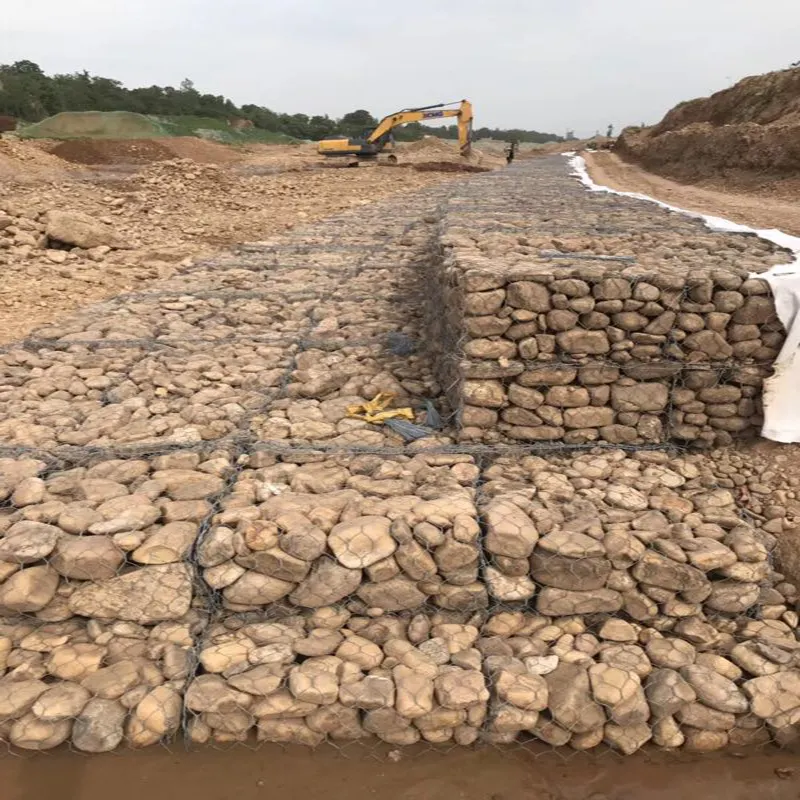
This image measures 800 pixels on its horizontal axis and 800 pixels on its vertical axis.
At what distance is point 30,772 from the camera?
106 inches

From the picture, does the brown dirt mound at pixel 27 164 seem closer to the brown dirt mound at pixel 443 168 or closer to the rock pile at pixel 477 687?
the brown dirt mound at pixel 443 168

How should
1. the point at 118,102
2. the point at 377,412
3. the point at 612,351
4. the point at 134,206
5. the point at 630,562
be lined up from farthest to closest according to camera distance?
1. the point at 118,102
2. the point at 134,206
3. the point at 377,412
4. the point at 612,351
5. the point at 630,562

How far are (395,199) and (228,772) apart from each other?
51.2ft

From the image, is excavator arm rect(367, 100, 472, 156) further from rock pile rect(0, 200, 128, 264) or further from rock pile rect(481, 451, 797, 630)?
rock pile rect(481, 451, 797, 630)

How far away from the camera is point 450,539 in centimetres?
325

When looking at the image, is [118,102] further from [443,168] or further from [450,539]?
[450,539]

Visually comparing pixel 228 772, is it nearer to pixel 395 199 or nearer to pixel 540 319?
pixel 540 319

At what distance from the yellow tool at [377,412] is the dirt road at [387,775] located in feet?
7.73

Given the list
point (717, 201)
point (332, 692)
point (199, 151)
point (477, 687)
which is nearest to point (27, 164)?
point (199, 151)

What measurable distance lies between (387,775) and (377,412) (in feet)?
8.45

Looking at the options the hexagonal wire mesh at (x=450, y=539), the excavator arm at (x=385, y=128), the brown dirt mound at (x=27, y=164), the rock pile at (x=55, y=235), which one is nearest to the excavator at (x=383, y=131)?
the excavator arm at (x=385, y=128)

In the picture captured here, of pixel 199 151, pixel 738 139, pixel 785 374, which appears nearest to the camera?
pixel 785 374

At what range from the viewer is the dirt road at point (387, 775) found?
2.64m

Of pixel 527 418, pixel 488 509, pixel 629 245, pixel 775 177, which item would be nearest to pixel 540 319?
pixel 527 418
